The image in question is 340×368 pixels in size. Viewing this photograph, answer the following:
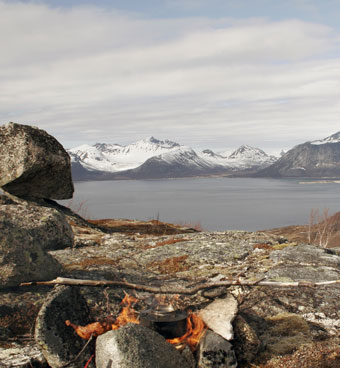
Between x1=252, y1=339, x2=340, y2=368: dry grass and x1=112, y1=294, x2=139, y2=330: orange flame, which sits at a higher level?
x1=112, y1=294, x2=139, y2=330: orange flame

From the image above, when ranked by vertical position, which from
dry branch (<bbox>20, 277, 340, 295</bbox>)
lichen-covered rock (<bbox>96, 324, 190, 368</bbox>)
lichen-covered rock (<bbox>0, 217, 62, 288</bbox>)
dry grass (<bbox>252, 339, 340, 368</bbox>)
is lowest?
dry grass (<bbox>252, 339, 340, 368</bbox>)

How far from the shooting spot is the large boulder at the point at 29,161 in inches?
669

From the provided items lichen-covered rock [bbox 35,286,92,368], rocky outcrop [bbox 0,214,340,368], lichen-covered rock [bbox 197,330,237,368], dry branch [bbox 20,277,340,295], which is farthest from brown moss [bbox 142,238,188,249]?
lichen-covered rock [bbox 197,330,237,368]

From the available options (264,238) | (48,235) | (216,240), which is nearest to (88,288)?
(48,235)

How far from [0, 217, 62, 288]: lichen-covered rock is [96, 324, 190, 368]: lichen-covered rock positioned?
92.5 inches

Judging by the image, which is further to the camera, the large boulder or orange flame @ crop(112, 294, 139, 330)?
the large boulder

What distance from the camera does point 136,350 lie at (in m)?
5.38

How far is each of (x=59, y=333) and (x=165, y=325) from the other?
1721 millimetres

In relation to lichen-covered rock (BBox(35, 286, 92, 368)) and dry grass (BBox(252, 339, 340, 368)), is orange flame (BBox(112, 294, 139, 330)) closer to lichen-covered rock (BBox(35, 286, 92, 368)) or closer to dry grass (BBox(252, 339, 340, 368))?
lichen-covered rock (BBox(35, 286, 92, 368))

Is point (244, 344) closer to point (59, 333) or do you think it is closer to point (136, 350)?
point (136, 350)

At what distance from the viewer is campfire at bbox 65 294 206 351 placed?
20.0ft

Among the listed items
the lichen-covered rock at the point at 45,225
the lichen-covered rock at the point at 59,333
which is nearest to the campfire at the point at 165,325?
the lichen-covered rock at the point at 59,333

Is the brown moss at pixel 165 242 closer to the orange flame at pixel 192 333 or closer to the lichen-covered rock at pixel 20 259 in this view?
the lichen-covered rock at pixel 20 259

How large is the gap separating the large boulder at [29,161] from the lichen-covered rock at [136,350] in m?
13.0
